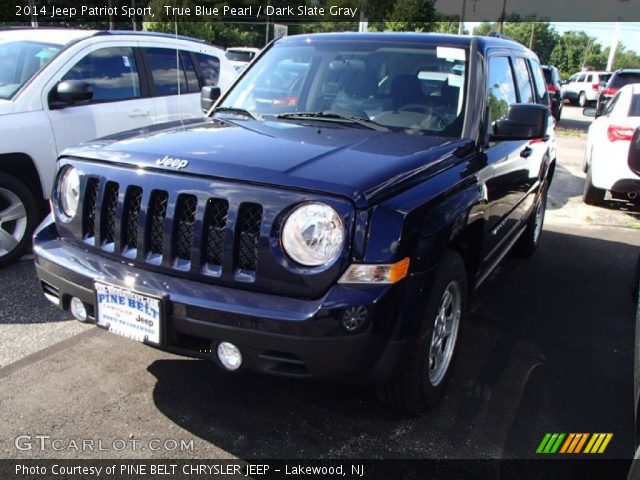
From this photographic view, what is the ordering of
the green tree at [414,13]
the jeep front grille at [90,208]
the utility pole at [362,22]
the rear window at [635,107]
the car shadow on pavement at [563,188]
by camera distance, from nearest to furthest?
the jeep front grille at [90,208] → the rear window at [635,107] → the car shadow on pavement at [563,188] → the utility pole at [362,22] → the green tree at [414,13]

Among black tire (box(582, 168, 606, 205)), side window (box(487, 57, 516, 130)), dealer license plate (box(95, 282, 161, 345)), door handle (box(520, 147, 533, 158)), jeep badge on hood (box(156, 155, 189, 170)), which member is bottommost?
black tire (box(582, 168, 606, 205))

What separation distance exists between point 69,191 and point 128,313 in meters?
0.83

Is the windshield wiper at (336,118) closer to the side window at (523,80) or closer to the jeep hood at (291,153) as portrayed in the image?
the jeep hood at (291,153)

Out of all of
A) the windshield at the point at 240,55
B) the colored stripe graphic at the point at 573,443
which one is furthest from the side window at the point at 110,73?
the windshield at the point at 240,55

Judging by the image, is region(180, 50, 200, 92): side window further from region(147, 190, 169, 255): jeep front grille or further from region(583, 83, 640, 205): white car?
region(583, 83, 640, 205): white car

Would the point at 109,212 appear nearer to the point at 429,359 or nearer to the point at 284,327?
the point at 284,327

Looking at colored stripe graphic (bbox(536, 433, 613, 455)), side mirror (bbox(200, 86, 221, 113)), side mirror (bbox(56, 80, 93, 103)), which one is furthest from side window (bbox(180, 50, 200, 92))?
colored stripe graphic (bbox(536, 433, 613, 455))

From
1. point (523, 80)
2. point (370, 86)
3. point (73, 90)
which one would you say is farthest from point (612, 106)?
point (73, 90)

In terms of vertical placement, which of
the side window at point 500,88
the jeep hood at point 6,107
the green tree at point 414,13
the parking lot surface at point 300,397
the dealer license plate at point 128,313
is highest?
the green tree at point 414,13

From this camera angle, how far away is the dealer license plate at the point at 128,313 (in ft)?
7.72

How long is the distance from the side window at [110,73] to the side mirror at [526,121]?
383cm

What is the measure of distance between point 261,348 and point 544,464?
147 cm

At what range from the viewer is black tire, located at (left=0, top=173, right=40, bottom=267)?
178 inches

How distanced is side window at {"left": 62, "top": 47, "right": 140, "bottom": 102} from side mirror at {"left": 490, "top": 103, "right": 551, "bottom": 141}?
12.6 ft
